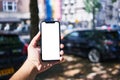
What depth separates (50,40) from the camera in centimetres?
224

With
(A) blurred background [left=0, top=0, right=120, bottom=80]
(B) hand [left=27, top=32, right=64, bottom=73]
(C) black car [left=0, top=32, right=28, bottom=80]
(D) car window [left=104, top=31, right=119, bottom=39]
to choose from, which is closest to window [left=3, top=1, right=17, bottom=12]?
(A) blurred background [left=0, top=0, right=120, bottom=80]

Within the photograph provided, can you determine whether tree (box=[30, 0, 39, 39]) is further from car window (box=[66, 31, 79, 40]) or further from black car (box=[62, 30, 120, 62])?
car window (box=[66, 31, 79, 40])

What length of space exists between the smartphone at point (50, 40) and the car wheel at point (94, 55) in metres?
9.65

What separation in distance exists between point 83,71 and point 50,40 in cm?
835

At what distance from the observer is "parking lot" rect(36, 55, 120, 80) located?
31.7ft

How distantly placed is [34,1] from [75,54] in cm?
436

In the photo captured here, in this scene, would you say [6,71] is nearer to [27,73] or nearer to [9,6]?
[27,73]

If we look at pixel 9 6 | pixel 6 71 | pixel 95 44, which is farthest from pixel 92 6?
pixel 6 71

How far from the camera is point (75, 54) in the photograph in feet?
42.7

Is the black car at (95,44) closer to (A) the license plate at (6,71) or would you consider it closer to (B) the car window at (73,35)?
(B) the car window at (73,35)

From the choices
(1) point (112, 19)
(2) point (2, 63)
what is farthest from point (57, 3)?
(2) point (2, 63)

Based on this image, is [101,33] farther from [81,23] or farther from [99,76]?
[99,76]

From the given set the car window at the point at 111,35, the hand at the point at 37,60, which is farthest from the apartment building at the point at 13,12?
the hand at the point at 37,60

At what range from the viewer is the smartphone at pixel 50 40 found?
2.24 metres
